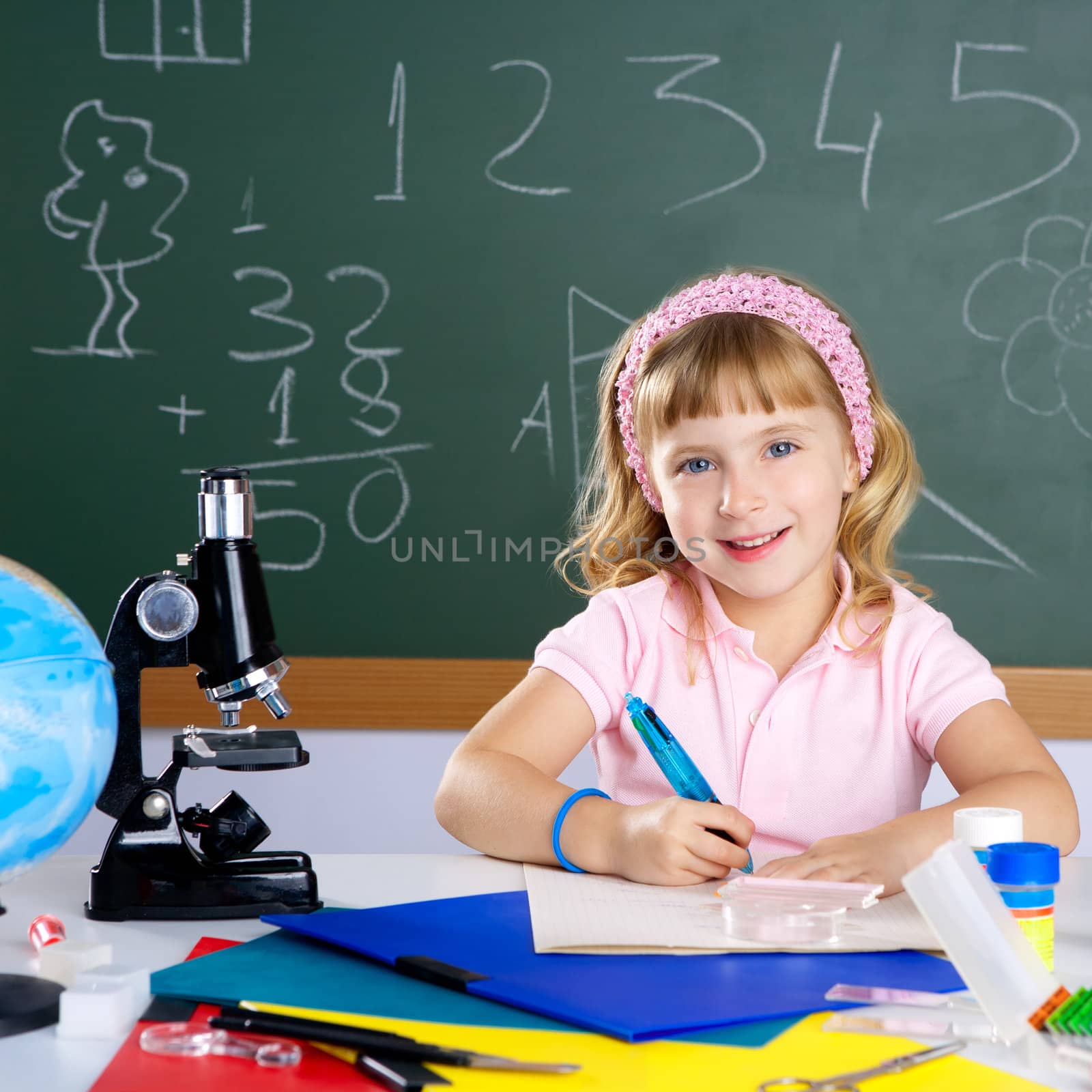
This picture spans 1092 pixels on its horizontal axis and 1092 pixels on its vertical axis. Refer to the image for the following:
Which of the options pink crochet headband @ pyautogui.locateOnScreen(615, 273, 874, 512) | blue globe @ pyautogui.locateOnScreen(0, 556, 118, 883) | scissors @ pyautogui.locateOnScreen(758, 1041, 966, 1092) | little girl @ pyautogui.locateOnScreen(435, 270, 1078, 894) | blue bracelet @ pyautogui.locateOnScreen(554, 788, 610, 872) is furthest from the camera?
pink crochet headband @ pyautogui.locateOnScreen(615, 273, 874, 512)

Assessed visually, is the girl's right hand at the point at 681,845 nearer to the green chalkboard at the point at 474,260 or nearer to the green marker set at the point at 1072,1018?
the green marker set at the point at 1072,1018

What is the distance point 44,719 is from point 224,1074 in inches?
9.1

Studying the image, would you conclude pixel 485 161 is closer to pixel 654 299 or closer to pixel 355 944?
pixel 654 299

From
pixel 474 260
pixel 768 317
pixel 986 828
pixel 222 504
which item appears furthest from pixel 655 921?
pixel 474 260

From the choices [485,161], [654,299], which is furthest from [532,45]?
[654,299]

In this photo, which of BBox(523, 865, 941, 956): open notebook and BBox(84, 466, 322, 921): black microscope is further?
BBox(84, 466, 322, 921): black microscope

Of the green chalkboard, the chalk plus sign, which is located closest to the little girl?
the green chalkboard

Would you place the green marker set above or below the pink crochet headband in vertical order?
below

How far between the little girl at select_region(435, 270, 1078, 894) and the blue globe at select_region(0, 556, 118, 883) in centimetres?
45

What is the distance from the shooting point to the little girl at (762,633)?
50.0 inches

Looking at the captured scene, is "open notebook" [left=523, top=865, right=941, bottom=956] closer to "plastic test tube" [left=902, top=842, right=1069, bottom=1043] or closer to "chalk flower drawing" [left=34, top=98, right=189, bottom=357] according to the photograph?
"plastic test tube" [left=902, top=842, right=1069, bottom=1043]

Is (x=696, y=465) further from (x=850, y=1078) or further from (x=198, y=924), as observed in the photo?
(x=850, y=1078)

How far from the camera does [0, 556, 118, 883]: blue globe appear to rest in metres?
0.70

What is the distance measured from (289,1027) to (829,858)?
466 millimetres
